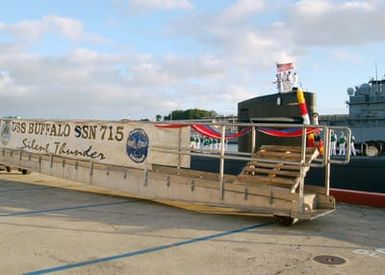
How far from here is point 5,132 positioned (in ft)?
52.7

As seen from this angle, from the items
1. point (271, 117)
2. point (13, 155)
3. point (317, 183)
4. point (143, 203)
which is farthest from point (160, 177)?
point (13, 155)

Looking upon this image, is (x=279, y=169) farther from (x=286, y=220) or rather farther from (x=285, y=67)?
(x=285, y=67)

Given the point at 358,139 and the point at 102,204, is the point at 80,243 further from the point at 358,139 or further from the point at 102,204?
the point at 358,139

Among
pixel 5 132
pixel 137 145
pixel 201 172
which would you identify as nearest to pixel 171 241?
pixel 137 145

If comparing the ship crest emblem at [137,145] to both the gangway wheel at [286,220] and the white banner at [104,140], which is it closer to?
the white banner at [104,140]

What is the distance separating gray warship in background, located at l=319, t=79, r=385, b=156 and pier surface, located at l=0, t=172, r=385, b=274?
30786 mm

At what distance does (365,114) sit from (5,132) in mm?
35408

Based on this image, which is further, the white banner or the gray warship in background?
the gray warship in background

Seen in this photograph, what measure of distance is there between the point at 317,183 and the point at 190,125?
13.8ft

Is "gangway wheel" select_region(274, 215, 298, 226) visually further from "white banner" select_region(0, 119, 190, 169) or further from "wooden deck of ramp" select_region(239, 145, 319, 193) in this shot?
"white banner" select_region(0, 119, 190, 169)

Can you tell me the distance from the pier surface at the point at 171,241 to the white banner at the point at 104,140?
1144 mm

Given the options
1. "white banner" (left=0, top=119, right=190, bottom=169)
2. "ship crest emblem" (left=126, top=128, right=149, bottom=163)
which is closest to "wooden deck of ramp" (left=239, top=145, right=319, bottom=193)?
"white banner" (left=0, top=119, right=190, bottom=169)

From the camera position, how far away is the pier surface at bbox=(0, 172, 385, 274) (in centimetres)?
623

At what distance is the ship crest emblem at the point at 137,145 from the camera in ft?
37.0
